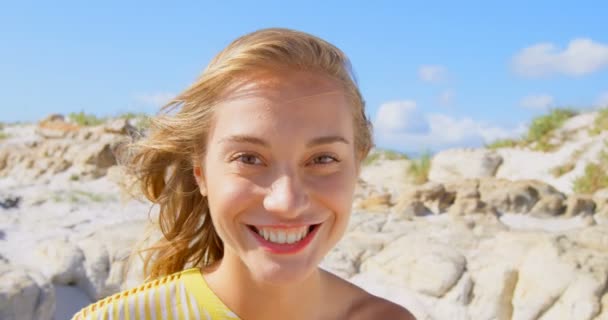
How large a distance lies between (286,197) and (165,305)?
0.64 m

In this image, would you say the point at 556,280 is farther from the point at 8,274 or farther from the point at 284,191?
the point at 8,274

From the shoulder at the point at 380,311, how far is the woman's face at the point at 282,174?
43 cm

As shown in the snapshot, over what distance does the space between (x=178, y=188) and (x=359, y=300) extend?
0.70 metres

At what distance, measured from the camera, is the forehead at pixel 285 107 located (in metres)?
1.63

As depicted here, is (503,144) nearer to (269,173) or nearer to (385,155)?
(385,155)

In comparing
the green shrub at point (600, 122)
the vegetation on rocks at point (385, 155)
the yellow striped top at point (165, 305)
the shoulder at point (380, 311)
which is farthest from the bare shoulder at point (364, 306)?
the vegetation on rocks at point (385, 155)

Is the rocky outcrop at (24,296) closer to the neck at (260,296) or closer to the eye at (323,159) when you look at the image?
the neck at (260,296)

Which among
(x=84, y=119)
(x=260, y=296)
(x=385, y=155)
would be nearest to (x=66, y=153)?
(x=84, y=119)

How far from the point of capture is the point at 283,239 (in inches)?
65.2

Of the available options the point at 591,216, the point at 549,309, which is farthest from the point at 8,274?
the point at 591,216

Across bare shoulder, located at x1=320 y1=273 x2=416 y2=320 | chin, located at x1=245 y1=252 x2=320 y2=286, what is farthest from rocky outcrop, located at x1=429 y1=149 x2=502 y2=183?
chin, located at x1=245 y1=252 x2=320 y2=286

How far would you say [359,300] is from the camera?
6.89ft

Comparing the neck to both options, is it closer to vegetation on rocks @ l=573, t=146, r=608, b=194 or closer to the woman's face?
the woman's face

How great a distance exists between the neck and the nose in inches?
15.2
